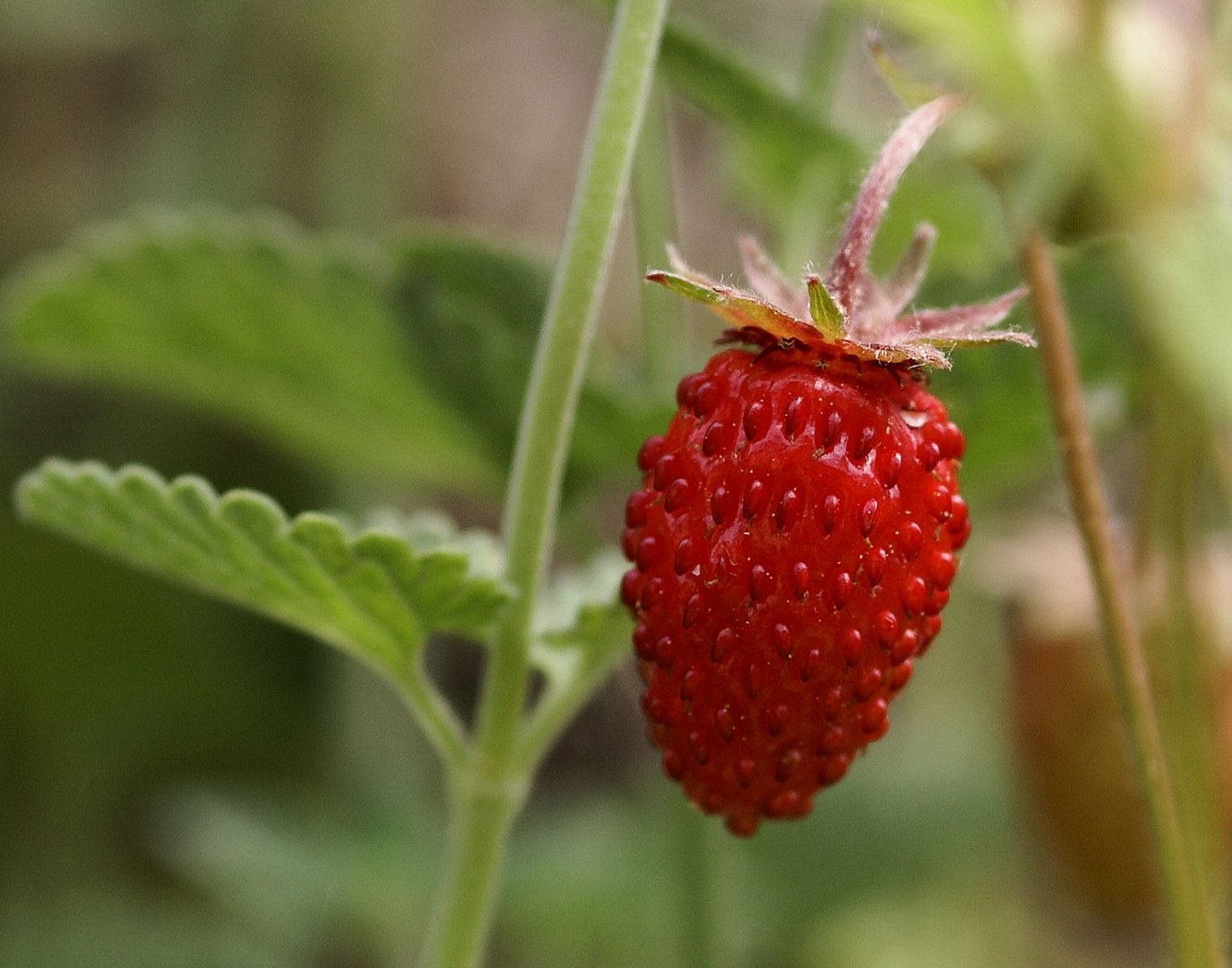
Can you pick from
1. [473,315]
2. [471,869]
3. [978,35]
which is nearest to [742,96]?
[473,315]

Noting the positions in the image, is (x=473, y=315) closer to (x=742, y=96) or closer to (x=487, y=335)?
(x=487, y=335)

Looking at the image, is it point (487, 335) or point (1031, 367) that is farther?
point (487, 335)

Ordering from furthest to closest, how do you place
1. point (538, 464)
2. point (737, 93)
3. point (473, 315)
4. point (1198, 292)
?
point (473, 315) < point (737, 93) < point (538, 464) < point (1198, 292)

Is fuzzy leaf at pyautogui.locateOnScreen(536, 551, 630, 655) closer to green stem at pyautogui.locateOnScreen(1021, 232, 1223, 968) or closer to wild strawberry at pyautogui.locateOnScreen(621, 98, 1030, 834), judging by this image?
wild strawberry at pyautogui.locateOnScreen(621, 98, 1030, 834)

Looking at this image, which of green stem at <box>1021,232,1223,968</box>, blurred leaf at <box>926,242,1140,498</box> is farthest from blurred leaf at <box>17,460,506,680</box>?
blurred leaf at <box>926,242,1140,498</box>

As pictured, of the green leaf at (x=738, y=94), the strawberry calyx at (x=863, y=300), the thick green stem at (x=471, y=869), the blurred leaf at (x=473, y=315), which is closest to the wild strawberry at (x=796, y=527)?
the strawberry calyx at (x=863, y=300)

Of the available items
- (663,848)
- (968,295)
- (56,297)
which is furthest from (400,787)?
(968,295)

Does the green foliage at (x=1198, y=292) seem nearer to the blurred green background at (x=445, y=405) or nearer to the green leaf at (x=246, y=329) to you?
the blurred green background at (x=445, y=405)
